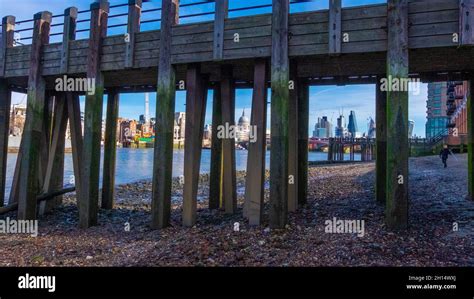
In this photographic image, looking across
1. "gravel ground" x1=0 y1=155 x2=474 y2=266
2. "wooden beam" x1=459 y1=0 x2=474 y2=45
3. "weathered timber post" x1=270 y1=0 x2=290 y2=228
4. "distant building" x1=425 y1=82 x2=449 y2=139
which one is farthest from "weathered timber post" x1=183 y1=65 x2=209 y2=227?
"distant building" x1=425 y1=82 x2=449 y2=139

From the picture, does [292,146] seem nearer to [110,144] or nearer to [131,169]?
[110,144]

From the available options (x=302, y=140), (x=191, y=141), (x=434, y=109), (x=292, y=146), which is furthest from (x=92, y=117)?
(x=434, y=109)

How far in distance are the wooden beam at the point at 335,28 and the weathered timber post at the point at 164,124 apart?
4.26 m

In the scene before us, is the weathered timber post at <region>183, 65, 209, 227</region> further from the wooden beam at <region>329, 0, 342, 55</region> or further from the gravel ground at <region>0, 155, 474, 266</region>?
the wooden beam at <region>329, 0, 342, 55</region>

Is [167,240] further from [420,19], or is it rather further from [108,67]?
[420,19]

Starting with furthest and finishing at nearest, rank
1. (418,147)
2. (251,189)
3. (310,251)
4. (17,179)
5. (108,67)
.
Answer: (418,147), (17,179), (108,67), (251,189), (310,251)

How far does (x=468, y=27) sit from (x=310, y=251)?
5711 millimetres

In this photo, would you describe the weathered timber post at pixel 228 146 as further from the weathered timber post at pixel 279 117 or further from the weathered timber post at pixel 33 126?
the weathered timber post at pixel 33 126

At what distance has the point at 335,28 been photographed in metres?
8.13

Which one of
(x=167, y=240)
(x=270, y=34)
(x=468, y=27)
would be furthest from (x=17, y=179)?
(x=468, y=27)

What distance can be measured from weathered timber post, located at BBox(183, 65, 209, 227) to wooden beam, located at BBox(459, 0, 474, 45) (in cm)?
631

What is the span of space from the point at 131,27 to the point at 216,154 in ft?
15.8

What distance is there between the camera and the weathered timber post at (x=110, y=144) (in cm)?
1356
